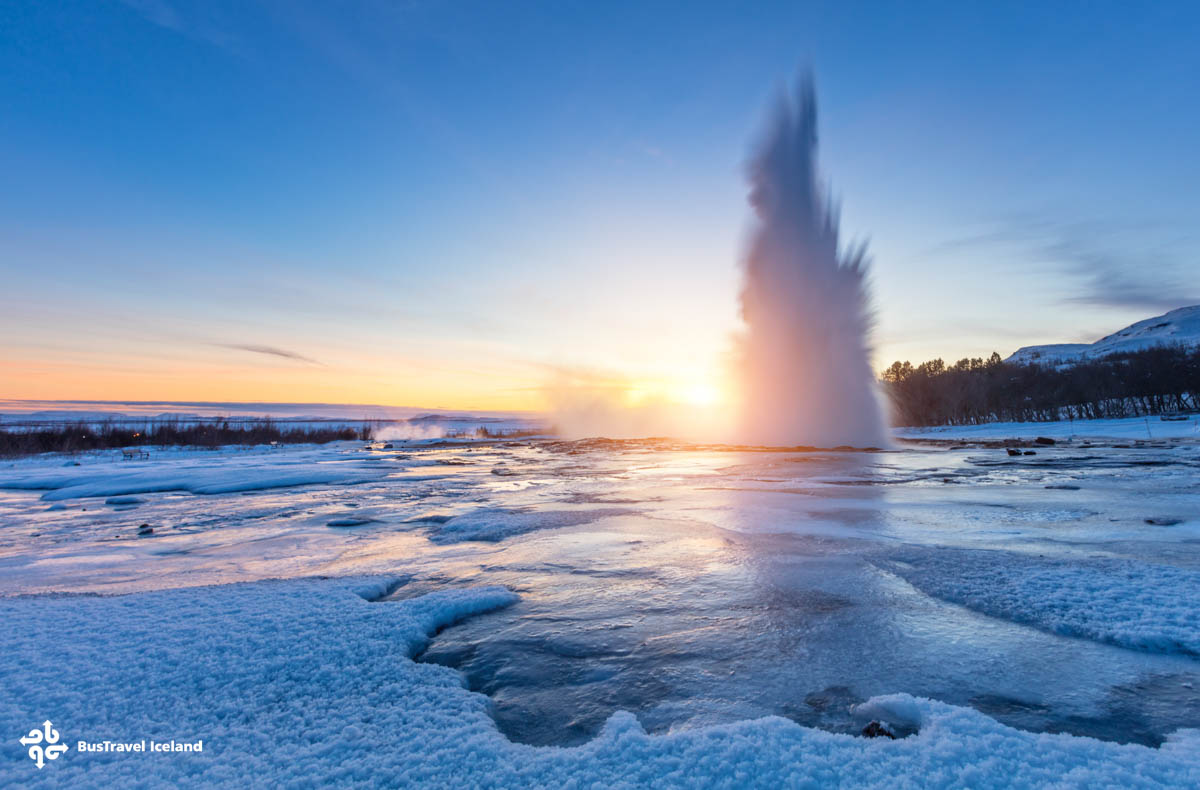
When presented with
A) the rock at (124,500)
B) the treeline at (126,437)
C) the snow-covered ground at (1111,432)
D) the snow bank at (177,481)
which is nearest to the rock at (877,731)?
the snow bank at (177,481)

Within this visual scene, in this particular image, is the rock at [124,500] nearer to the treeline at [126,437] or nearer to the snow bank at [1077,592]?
the snow bank at [1077,592]

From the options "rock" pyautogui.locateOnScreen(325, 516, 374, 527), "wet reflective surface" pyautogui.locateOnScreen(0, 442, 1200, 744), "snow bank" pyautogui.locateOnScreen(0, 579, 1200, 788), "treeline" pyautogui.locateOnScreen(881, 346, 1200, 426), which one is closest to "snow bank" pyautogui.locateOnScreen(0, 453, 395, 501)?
"wet reflective surface" pyautogui.locateOnScreen(0, 442, 1200, 744)

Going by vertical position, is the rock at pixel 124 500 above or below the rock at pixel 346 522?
below

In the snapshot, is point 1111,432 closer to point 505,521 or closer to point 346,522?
point 505,521

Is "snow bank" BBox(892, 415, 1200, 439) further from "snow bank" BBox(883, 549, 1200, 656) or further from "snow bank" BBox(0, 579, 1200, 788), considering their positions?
"snow bank" BBox(0, 579, 1200, 788)

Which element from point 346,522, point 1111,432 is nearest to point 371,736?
point 346,522

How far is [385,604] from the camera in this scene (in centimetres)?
414

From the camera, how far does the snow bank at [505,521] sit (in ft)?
23.7

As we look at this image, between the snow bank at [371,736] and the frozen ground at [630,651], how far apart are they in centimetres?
1

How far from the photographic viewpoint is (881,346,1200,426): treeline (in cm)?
6112

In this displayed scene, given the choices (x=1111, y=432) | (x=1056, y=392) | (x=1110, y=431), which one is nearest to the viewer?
(x=1111, y=432)

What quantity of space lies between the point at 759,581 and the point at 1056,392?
8102 cm

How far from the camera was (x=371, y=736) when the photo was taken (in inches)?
92.9

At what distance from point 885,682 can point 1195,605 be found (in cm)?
267
